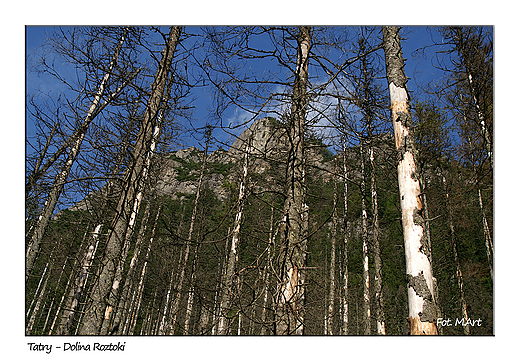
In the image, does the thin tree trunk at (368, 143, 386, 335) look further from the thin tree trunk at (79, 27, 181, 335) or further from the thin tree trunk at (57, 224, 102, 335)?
the thin tree trunk at (57, 224, 102, 335)

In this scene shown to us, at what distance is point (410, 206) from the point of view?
314 cm

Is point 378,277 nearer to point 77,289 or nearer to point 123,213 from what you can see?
point 123,213

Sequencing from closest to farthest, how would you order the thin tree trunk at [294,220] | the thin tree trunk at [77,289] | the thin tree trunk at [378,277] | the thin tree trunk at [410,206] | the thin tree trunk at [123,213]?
the thin tree trunk at [410,206]
the thin tree trunk at [294,220]
the thin tree trunk at [123,213]
the thin tree trunk at [77,289]
the thin tree trunk at [378,277]

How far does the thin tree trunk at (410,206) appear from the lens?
8.93 ft

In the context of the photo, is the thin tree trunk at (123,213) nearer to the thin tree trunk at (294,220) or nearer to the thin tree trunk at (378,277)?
the thin tree trunk at (294,220)

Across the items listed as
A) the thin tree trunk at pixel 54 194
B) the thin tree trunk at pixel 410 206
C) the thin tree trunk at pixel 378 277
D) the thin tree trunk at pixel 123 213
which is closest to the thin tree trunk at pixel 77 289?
the thin tree trunk at pixel 54 194

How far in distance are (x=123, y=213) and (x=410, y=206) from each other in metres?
3.54

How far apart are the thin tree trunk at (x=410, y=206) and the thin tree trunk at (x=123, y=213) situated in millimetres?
3372

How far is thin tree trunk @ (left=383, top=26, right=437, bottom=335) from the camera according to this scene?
107 inches

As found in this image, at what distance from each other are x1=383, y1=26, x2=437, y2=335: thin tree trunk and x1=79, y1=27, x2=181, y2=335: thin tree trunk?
3.37 m

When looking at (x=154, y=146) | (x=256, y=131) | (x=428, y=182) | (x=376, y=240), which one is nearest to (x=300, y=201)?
(x=256, y=131)

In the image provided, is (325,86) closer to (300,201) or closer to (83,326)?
(300,201)

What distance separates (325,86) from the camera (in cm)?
364
